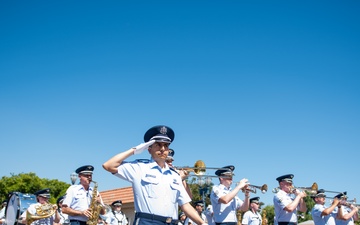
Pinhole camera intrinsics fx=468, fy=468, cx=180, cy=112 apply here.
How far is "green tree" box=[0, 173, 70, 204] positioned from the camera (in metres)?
42.6

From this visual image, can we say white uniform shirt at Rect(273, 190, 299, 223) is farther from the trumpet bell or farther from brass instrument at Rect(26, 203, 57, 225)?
Result: brass instrument at Rect(26, 203, 57, 225)

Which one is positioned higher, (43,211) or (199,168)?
(199,168)

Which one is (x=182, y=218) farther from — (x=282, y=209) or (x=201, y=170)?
(x=201, y=170)

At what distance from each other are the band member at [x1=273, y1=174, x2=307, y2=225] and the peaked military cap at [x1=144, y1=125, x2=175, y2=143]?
5.82 metres

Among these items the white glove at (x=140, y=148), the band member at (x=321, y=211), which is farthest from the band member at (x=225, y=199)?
the white glove at (x=140, y=148)

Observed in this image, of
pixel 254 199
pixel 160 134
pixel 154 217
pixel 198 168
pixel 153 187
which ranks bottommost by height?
pixel 154 217

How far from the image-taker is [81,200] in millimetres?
10422

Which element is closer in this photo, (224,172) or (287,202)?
(224,172)

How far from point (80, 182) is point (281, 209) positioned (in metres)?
4.87

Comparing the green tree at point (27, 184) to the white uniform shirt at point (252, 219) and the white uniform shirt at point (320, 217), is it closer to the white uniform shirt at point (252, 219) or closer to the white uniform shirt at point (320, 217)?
the white uniform shirt at point (252, 219)

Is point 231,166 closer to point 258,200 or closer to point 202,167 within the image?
point 202,167

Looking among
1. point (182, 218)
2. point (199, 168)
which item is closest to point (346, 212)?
point (182, 218)

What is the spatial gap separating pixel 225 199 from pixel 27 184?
3681 centimetres

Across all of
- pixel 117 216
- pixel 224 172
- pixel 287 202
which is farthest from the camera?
pixel 117 216
